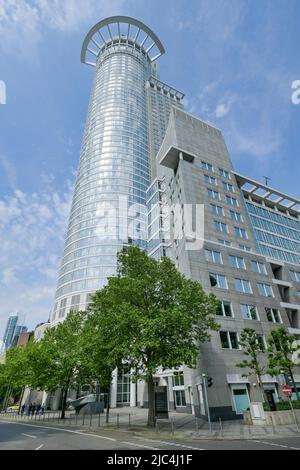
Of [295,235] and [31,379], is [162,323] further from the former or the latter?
[295,235]

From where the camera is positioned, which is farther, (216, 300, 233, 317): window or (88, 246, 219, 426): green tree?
(216, 300, 233, 317): window

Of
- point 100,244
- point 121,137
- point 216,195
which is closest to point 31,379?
point 216,195

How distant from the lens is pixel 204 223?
42.0 meters

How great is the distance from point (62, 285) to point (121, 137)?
5482cm

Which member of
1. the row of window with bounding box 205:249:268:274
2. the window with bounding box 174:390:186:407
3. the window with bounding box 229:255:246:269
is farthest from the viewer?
the window with bounding box 229:255:246:269

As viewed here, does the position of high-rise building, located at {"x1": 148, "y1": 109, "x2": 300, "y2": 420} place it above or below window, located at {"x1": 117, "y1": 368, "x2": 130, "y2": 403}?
above

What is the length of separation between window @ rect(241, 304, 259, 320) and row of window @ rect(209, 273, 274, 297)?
201cm

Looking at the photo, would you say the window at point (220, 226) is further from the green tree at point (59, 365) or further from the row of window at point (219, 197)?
the green tree at point (59, 365)

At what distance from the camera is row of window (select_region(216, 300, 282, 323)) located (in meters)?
34.2

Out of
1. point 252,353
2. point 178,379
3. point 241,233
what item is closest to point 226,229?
point 241,233

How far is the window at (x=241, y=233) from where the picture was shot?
45.8 m

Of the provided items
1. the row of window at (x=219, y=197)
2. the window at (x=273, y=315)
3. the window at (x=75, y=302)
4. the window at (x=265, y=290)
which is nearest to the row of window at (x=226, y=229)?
the row of window at (x=219, y=197)

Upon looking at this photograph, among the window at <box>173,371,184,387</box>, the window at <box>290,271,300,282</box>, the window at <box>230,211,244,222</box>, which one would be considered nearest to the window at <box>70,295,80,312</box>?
the window at <box>173,371,184,387</box>

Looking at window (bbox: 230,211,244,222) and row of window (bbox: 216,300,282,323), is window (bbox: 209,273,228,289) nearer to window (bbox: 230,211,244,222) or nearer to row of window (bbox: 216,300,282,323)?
row of window (bbox: 216,300,282,323)
